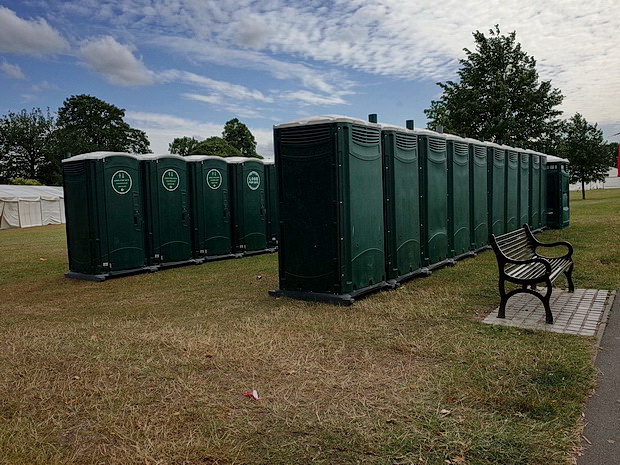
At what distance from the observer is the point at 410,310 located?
646cm

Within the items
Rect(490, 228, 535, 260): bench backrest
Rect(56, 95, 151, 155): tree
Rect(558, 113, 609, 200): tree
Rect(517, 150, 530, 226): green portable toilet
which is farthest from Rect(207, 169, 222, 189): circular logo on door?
Rect(56, 95, 151, 155): tree

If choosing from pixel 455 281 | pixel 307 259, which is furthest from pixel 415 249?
pixel 307 259

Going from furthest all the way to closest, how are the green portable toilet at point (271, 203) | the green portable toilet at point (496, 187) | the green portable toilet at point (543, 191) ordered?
the green portable toilet at point (543, 191), the green portable toilet at point (271, 203), the green portable toilet at point (496, 187)

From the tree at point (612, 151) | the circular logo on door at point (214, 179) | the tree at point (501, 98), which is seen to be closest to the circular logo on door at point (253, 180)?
the circular logo on door at point (214, 179)

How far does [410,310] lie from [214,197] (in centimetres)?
675

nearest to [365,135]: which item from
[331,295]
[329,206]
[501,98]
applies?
[329,206]

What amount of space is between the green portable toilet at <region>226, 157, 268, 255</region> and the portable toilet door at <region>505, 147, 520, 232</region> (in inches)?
236

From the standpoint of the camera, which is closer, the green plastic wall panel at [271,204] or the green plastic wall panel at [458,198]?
the green plastic wall panel at [458,198]

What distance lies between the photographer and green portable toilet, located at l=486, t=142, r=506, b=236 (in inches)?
481

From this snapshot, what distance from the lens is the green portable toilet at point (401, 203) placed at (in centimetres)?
793

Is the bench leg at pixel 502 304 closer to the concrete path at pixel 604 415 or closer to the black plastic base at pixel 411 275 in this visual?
the concrete path at pixel 604 415

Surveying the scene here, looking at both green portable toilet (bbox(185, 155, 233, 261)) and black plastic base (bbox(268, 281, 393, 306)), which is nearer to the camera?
black plastic base (bbox(268, 281, 393, 306))

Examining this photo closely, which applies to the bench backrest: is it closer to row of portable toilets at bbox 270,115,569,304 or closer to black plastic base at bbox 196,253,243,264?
row of portable toilets at bbox 270,115,569,304

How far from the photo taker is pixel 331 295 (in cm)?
702
